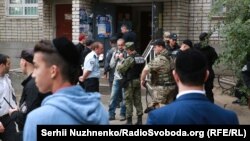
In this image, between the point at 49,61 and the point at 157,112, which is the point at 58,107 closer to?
the point at 49,61

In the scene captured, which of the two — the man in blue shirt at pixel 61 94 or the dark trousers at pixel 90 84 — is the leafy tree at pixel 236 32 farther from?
the man in blue shirt at pixel 61 94

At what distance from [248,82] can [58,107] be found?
538 centimetres

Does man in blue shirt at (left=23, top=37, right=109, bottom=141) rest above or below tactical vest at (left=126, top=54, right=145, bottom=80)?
above

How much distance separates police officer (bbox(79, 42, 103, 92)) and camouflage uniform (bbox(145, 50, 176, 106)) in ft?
5.32

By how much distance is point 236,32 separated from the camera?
7805mm

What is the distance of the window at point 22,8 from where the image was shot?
54.1 feet

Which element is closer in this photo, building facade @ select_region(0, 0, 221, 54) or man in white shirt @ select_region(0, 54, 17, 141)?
man in white shirt @ select_region(0, 54, 17, 141)

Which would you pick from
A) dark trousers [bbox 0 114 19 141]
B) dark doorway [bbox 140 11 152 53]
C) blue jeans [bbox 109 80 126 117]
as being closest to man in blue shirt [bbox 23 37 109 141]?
dark trousers [bbox 0 114 19 141]

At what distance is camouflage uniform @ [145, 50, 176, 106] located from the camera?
7648 mm

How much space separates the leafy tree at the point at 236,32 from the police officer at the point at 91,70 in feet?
8.03

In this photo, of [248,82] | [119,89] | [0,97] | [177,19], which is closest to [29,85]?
[0,97]

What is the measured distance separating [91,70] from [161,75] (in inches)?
72.2

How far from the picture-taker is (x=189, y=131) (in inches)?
106

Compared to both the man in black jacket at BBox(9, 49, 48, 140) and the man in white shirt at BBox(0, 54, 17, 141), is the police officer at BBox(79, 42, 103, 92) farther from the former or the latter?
the man in black jacket at BBox(9, 49, 48, 140)
